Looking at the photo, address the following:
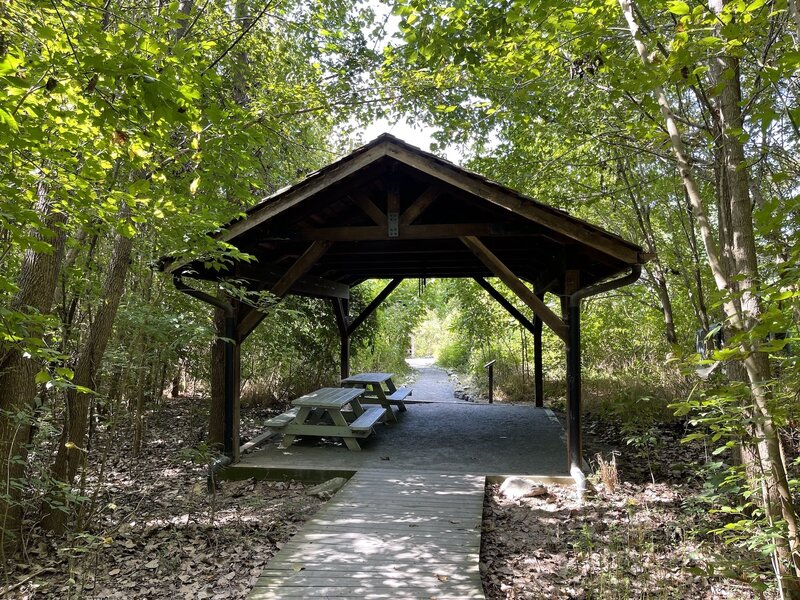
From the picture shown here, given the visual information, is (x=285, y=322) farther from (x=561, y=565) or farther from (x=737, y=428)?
(x=737, y=428)

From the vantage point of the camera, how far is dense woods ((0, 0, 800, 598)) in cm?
269

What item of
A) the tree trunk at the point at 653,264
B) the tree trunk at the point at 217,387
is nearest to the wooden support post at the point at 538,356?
the tree trunk at the point at 653,264

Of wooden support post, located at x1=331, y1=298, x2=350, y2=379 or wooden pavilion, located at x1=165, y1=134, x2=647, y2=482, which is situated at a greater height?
wooden pavilion, located at x1=165, y1=134, x2=647, y2=482

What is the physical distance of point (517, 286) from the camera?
5.50 m

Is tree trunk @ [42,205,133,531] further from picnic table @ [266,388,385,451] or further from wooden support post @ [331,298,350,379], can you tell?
wooden support post @ [331,298,350,379]

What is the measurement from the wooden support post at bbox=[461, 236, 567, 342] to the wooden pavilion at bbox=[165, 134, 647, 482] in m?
0.01

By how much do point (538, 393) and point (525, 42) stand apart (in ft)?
23.4

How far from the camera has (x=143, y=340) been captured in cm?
596

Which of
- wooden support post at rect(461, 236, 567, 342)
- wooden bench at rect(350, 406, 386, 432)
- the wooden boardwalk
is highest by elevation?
wooden support post at rect(461, 236, 567, 342)

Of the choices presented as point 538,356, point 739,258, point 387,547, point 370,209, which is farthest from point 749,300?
point 538,356

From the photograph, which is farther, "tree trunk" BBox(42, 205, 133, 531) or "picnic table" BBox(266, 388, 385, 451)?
"picnic table" BBox(266, 388, 385, 451)

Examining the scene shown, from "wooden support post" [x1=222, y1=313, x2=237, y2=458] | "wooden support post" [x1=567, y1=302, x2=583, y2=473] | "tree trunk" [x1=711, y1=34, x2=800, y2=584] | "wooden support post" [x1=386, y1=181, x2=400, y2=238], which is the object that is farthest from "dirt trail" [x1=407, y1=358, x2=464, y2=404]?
"tree trunk" [x1=711, y1=34, x2=800, y2=584]

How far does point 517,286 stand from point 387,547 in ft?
9.54

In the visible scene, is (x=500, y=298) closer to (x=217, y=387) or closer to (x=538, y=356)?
(x=538, y=356)
